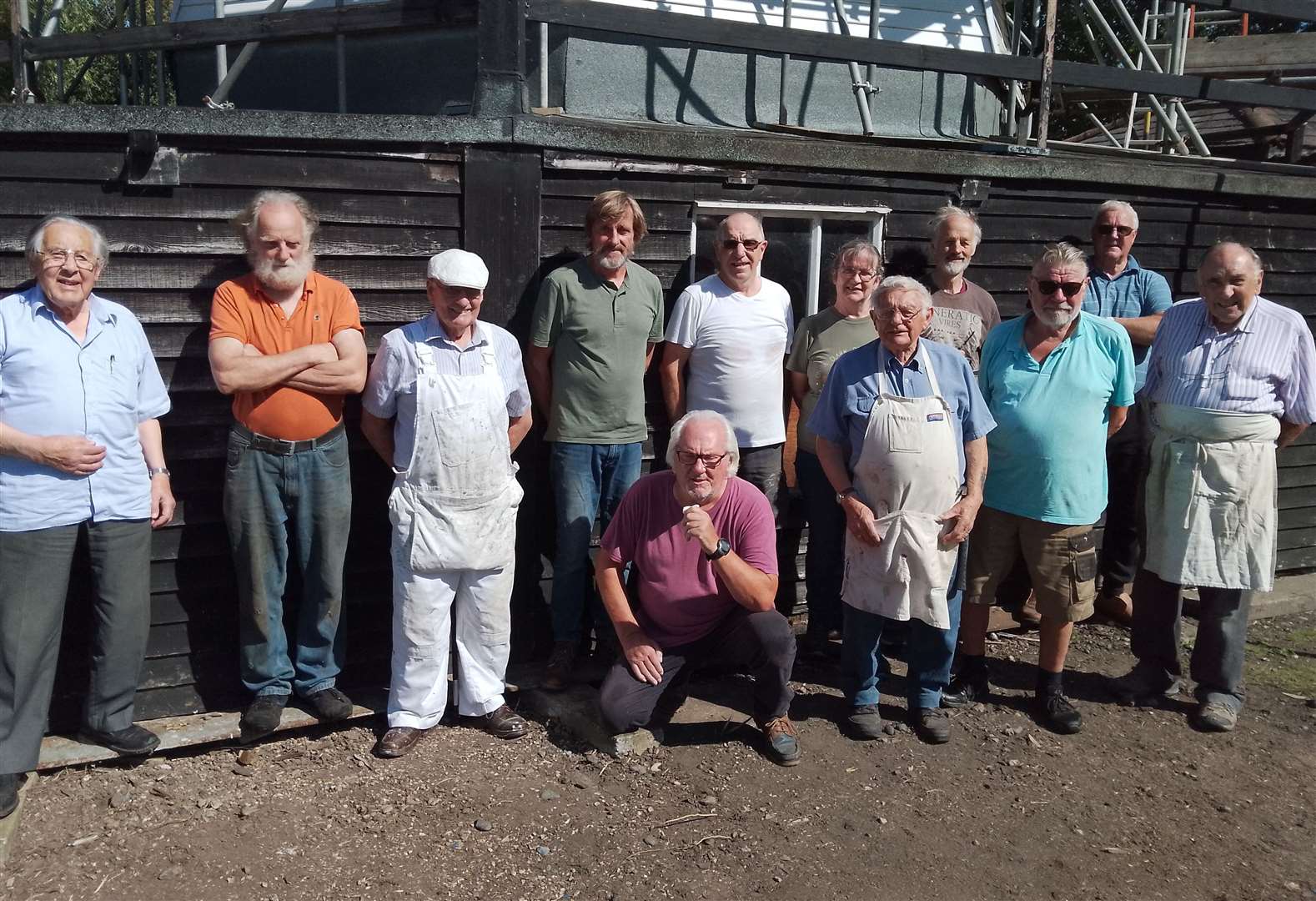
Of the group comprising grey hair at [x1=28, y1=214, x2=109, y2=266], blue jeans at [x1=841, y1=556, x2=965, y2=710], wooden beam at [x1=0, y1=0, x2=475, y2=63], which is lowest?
blue jeans at [x1=841, y1=556, x2=965, y2=710]

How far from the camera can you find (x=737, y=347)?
15.3ft

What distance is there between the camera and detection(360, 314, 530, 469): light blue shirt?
3980mm

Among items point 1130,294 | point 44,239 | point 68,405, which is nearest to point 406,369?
point 68,405

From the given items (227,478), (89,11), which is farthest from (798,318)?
(89,11)

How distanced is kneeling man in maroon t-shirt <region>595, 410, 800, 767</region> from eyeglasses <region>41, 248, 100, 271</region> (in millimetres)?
1985

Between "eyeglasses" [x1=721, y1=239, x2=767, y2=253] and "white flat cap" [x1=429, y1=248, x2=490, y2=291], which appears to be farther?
"eyeglasses" [x1=721, y1=239, x2=767, y2=253]

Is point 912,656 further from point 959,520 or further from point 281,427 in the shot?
point 281,427

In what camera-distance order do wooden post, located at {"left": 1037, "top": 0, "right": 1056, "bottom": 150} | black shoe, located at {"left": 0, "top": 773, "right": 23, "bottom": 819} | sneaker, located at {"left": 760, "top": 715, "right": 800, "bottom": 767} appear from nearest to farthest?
black shoe, located at {"left": 0, "top": 773, "right": 23, "bottom": 819}, sneaker, located at {"left": 760, "top": 715, "right": 800, "bottom": 767}, wooden post, located at {"left": 1037, "top": 0, "right": 1056, "bottom": 150}

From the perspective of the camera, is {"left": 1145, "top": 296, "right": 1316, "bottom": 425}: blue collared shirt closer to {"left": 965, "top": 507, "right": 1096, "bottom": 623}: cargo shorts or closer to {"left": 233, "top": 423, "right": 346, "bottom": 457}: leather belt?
{"left": 965, "top": 507, "right": 1096, "bottom": 623}: cargo shorts

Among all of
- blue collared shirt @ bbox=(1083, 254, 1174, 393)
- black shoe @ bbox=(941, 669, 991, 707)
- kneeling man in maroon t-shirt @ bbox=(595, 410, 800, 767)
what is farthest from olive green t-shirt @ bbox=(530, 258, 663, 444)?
blue collared shirt @ bbox=(1083, 254, 1174, 393)

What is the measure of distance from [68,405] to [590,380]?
187cm

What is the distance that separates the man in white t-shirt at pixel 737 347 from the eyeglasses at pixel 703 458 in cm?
84

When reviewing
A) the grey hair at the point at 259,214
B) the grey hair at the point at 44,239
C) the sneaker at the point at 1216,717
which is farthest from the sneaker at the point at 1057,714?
the grey hair at the point at 44,239

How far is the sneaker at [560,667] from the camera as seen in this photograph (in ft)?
15.0
